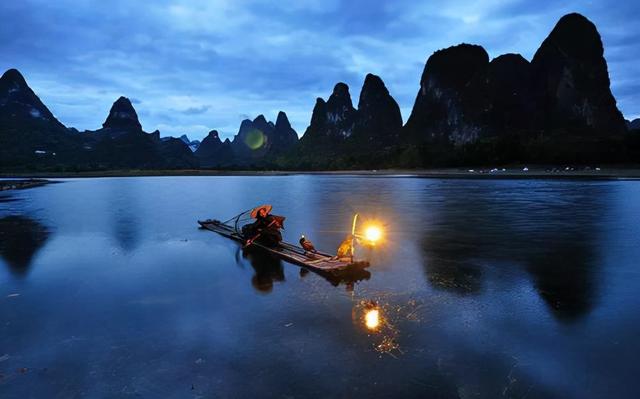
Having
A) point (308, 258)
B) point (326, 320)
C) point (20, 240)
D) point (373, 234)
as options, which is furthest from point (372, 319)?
point (20, 240)

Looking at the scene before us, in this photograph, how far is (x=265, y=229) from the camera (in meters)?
19.2

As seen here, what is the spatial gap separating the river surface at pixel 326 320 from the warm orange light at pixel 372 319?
0.14 m

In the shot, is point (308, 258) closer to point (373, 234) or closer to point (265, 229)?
point (265, 229)

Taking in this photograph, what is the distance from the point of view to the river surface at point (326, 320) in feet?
23.4

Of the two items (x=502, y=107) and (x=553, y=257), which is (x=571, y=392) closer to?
(x=553, y=257)

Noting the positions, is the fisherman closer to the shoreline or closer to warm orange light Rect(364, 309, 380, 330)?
warm orange light Rect(364, 309, 380, 330)

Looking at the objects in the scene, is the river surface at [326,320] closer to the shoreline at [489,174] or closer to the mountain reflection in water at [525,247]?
the mountain reflection in water at [525,247]

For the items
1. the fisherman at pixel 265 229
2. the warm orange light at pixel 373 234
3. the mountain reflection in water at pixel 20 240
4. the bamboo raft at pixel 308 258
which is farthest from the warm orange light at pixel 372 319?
the mountain reflection in water at pixel 20 240

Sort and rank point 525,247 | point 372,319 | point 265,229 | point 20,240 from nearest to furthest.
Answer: point 372,319 → point 525,247 → point 265,229 → point 20,240

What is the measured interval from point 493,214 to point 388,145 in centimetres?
17216

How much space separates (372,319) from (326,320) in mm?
1128

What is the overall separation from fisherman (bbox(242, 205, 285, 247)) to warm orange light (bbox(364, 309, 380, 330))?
9230 mm

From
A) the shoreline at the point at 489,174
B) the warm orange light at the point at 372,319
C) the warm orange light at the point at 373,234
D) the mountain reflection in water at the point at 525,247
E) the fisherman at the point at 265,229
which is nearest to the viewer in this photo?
the warm orange light at the point at 372,319

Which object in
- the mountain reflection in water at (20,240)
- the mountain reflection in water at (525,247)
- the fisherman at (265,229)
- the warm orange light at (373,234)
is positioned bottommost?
the mountain reflection in water at (20,240)
